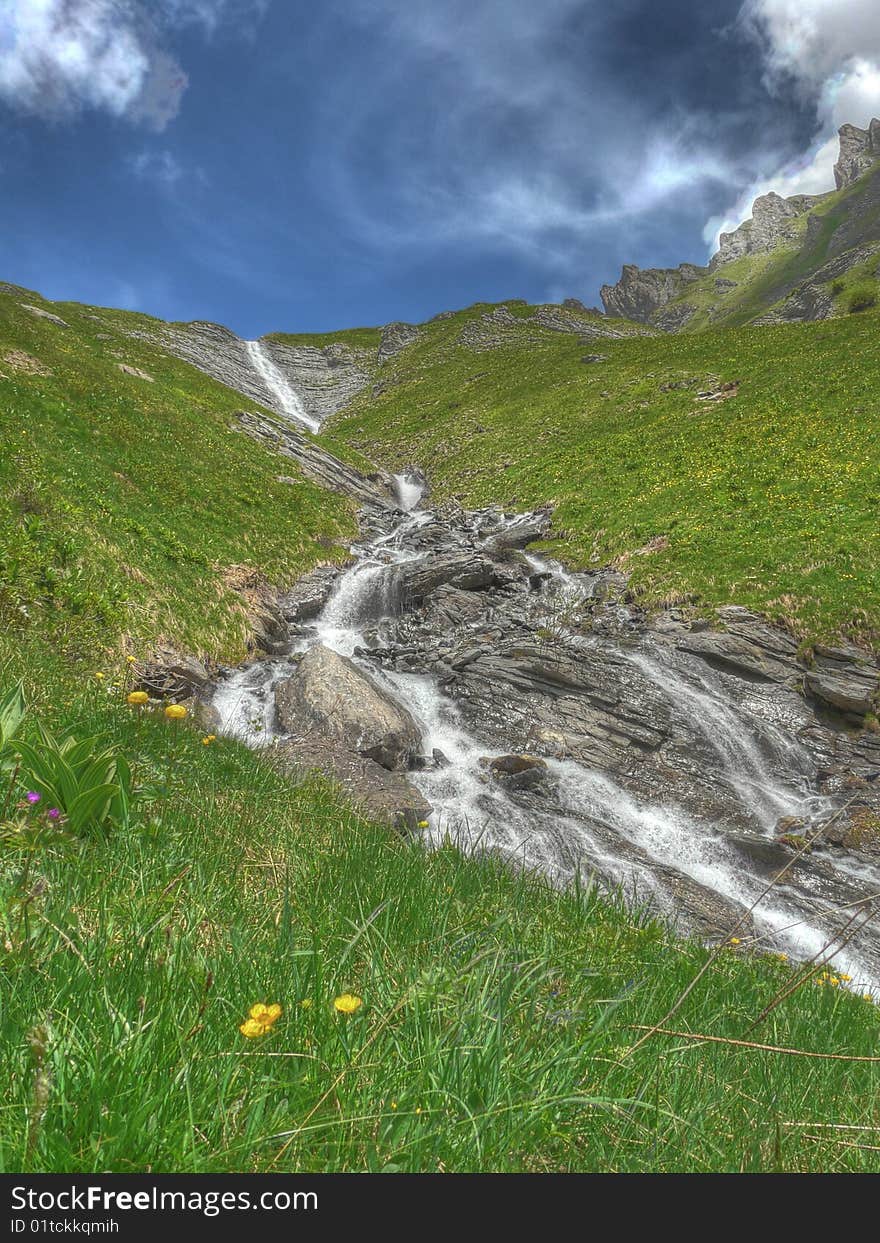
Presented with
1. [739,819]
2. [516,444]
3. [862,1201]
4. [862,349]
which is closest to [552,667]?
[739,819]

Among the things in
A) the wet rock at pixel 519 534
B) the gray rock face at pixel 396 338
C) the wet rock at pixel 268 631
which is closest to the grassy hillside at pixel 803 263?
the gray rock face at pixel 396 338

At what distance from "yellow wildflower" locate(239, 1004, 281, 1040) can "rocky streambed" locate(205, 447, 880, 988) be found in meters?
5.47

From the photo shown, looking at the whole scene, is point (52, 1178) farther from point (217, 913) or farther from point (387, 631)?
point (387, 631)

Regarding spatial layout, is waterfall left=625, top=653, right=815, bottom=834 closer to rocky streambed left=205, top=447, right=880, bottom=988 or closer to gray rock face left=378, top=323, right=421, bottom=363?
rocky streambed left=205, top=447, right=880, bottom=988

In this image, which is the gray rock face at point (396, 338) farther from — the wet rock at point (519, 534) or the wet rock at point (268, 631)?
the wet rock at point (268, 631)

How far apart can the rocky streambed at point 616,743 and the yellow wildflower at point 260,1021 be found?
215 inches

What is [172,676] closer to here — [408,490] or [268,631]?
[268,631]

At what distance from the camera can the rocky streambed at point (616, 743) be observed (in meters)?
8.56

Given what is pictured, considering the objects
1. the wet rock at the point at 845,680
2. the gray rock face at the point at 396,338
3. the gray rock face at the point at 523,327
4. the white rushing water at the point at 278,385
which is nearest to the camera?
the wet rock at the point at 845,680

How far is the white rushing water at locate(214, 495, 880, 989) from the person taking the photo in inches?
324

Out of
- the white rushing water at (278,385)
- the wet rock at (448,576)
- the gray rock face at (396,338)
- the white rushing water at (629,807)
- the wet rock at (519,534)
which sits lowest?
the white rushing water at (629,807)

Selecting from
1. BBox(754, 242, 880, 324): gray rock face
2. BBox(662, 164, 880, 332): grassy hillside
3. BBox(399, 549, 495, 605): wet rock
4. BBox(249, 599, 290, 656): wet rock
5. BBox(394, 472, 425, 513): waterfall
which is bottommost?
BBox(249, 599, 290, 656): wet rock

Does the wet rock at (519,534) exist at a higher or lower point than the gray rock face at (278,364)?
lower

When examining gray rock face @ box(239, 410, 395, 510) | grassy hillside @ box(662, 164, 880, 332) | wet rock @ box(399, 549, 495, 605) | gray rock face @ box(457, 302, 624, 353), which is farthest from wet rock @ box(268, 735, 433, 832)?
grassy hillside @ box(662, 164, 880, 332)
